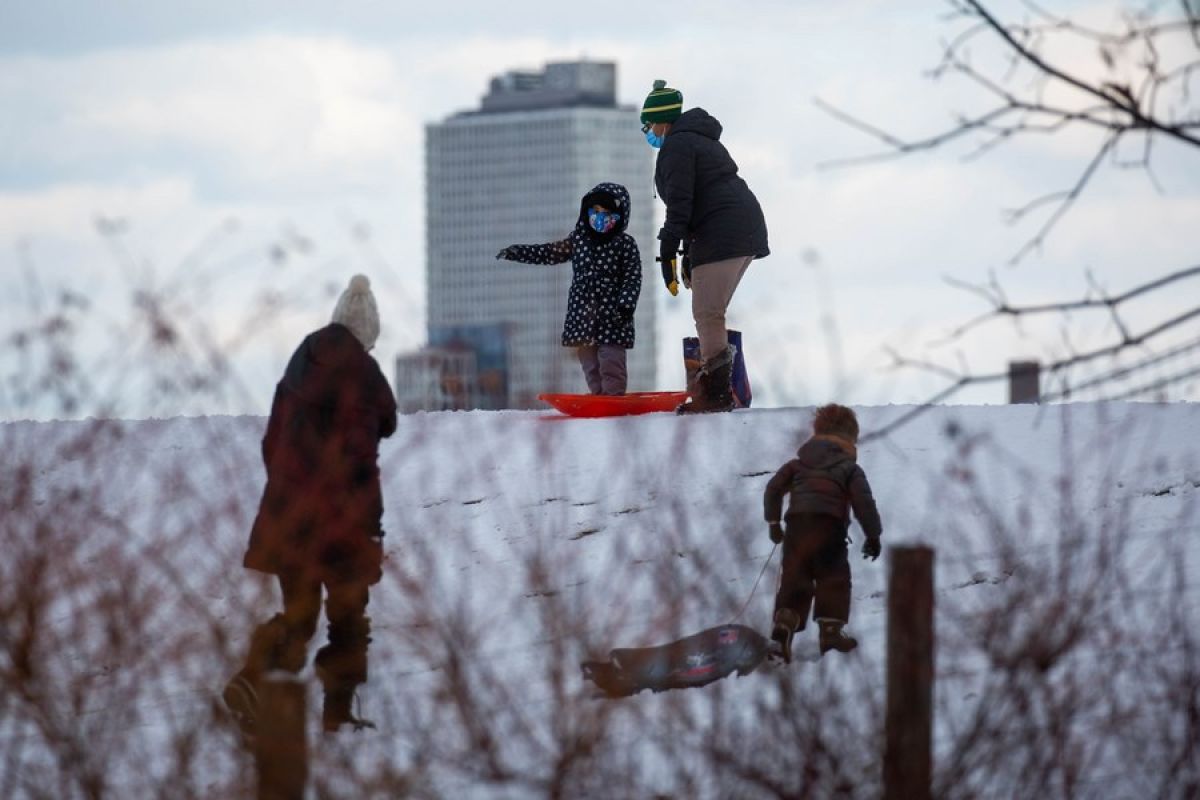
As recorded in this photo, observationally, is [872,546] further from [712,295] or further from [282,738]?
[282,738]

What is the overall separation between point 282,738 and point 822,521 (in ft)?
10.9

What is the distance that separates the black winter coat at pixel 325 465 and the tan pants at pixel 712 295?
3.67 m

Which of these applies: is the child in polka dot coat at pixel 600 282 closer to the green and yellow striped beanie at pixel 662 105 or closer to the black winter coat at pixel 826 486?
the green and yellow striped beanie at pixel 662 105

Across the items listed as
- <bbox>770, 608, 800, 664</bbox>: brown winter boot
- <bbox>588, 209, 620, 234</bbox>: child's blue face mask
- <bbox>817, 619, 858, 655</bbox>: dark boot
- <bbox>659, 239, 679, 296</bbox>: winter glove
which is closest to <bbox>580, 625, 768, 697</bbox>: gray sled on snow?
<bbox>770, 608, 800, 664</bbox>: brown winter boot

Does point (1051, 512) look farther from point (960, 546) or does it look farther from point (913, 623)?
point (913, 623)

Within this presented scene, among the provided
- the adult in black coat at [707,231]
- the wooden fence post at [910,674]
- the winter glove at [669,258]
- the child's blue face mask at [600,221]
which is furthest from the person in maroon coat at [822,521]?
the child's blue face mask at [600,221]

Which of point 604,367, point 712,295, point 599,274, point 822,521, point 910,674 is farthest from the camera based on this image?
point 599,274

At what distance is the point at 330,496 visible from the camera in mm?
6777

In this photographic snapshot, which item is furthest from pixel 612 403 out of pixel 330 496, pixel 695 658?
pixel 330 496

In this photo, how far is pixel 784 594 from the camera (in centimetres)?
765

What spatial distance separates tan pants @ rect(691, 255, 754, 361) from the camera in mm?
10352

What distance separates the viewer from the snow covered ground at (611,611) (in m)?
5.43

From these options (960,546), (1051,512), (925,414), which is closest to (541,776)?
(960,546)

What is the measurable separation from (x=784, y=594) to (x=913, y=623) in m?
2.59
